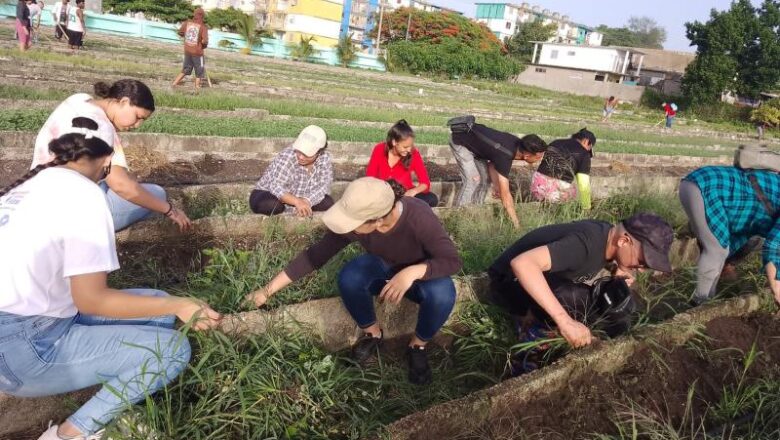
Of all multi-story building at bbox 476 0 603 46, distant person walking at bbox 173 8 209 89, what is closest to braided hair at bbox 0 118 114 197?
distant person walking at bbox 173 8 209 89

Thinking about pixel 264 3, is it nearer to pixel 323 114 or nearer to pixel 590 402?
pixel 323 114

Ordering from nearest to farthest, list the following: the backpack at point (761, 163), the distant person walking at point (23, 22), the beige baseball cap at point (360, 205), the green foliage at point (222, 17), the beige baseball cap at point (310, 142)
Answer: the beige baseball cap at point (360, 205) < the backpack at point (761, 163) < the beige baseball cap at point (310, 142) < the distant person walking at point (23, 22) < the green foliage at point (222, 17)

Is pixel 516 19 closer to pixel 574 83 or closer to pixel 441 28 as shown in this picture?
pixel 441 28

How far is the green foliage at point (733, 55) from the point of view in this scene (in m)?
33.6

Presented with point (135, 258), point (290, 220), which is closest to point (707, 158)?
point (290, 220)

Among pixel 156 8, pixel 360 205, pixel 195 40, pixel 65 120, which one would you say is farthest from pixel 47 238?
pixel 156 8

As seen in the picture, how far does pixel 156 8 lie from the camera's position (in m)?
36.9

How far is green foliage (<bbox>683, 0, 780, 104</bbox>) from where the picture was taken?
33.6 metres

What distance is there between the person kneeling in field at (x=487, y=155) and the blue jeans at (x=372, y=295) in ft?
6.82

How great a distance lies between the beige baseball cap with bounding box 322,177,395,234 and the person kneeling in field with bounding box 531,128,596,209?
3140 mm

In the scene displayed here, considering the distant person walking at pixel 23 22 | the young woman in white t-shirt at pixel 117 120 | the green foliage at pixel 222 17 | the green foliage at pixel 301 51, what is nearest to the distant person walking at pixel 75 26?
the distant person walking at pixel 23 22

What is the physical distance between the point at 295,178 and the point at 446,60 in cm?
3675

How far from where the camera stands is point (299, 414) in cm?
237

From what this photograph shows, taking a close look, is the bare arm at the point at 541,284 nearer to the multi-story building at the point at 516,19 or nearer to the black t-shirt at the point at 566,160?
the black t-shirt at the point at 566,160
